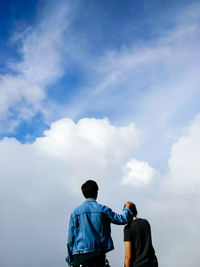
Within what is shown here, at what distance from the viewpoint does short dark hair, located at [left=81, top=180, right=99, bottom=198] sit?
493cm

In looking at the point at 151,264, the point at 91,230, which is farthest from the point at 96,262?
the point at 151,264

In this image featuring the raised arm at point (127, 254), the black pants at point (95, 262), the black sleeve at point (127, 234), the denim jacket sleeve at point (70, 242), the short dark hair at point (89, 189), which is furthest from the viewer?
the black sleeve at point (127, 234)

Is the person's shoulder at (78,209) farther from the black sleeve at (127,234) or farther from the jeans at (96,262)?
the black sleeve at (127,234)

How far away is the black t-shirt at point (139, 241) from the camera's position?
6472 millimetres

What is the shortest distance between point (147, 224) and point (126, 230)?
0.53 meters

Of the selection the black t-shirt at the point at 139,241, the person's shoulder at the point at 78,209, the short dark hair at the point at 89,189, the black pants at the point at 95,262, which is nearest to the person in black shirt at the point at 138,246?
the black t-shirt at the point at 139,241

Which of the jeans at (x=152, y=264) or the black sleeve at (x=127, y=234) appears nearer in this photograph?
the jeans at (x=152, y=264)

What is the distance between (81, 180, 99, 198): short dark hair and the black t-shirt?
223 centimetres

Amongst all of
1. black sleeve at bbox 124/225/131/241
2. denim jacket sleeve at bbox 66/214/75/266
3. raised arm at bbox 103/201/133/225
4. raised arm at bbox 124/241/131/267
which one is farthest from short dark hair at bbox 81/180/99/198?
raised arm at bbox 124/241/131/267

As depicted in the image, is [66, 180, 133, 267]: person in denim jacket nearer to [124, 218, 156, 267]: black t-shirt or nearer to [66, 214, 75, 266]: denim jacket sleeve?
[66, 214, 75, 266]: denim jacket sleeve

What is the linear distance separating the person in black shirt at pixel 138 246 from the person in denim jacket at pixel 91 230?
1889 millimetres

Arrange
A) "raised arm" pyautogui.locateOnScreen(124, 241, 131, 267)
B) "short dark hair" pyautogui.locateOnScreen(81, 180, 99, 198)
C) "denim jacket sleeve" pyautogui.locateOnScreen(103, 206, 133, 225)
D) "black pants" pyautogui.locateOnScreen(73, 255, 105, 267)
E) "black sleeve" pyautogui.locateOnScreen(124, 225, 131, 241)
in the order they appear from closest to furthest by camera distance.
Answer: "black pants" pyautogui.locateOnScreen(73, 255, 105, 267) → "denim jacket sleeve" pyautogui.locateOnScreen(103, 206, 133, 225) → "short dark hair" pyautogui.locateOnScreen(81, 180, 99, 198) → "raised arm" pyautogui.locateOnScreen(124, 241, 131, 267) → "black sleeve" pyautogui.locateOnScreen(124, 225, 131, 241)

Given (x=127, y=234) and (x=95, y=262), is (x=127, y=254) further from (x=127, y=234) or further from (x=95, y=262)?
(x=95, y=262)

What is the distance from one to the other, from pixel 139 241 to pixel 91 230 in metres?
2.43
